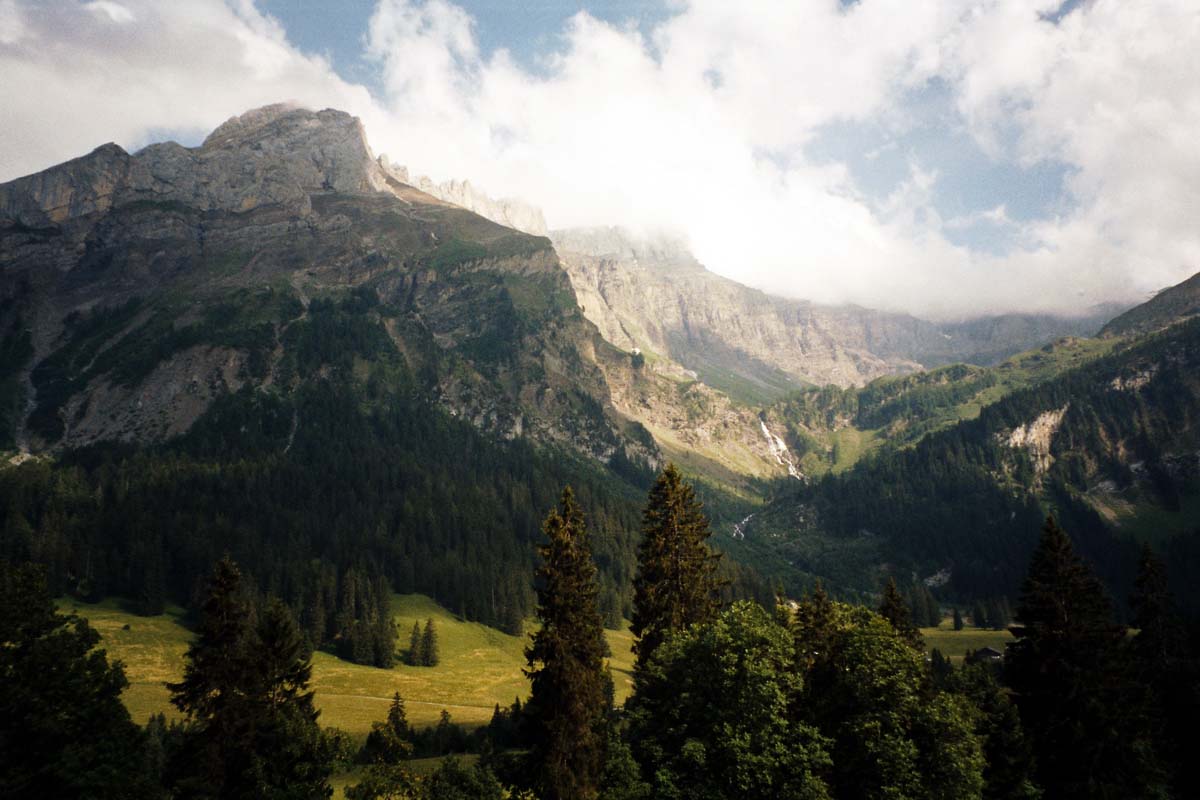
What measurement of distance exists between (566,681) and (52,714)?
96.6 feet

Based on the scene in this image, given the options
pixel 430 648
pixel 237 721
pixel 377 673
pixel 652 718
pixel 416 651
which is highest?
pixel 237 721

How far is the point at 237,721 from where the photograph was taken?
3828 cm

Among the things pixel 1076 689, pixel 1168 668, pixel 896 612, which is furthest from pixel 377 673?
pixel 1168 668

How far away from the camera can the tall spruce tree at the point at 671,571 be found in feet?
167

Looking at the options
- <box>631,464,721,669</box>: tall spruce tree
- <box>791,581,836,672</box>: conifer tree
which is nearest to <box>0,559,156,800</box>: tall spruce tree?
<box>631,464,721,669</box>: tall spruce tree

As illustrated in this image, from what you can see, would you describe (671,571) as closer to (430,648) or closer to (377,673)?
(377,673)

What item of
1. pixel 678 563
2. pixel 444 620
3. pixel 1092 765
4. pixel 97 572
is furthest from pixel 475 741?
pixel 97 572

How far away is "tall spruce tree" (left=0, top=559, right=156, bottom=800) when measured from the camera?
3884 centimetres

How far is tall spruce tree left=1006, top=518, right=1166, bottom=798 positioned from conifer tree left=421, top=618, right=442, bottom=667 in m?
131

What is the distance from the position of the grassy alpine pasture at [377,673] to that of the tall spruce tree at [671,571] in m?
66.8

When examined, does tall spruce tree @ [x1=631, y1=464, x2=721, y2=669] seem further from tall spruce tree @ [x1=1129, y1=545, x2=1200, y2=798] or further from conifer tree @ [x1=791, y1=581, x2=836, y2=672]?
tall spruce tree @ [x1=1129, y1=545, x2=1200, y2=798]

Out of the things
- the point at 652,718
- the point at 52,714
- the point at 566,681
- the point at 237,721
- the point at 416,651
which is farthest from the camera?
the point at 416,651

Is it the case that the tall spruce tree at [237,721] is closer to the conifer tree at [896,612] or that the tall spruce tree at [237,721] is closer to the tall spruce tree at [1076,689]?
the tall spruce tree at [1076,689]

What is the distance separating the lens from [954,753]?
124 ft
